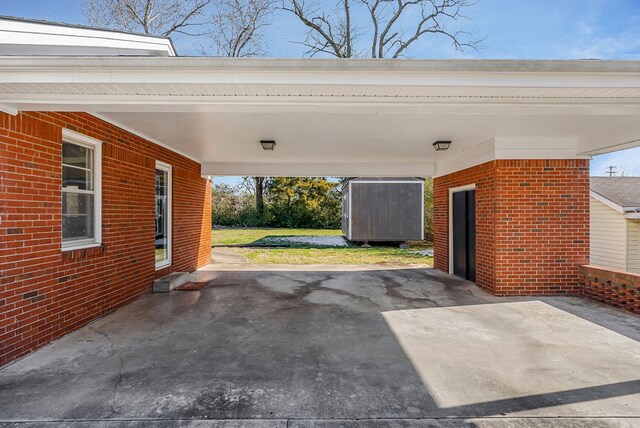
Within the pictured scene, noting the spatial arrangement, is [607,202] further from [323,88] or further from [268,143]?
[323,88]

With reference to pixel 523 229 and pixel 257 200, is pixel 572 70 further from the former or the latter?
pixel 257 200

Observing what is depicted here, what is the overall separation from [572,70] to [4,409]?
16.7ft

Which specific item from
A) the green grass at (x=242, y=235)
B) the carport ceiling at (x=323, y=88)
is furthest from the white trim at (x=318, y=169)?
the green grass at (x=242, y=235)

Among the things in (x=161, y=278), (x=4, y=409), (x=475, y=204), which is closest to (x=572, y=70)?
(x=475, y=204)

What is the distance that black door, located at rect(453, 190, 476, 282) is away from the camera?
6.88 m

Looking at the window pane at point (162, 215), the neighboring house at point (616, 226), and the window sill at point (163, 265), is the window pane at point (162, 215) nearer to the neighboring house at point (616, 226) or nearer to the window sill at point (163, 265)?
the window sill at point (163, 265)

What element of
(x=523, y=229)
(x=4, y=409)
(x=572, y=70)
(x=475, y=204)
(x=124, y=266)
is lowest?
(x=4, y=409)

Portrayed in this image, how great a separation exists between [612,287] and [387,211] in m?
9.82

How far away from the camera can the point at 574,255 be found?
5734 millimetres

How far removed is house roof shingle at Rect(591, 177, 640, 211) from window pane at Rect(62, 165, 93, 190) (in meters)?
11.1

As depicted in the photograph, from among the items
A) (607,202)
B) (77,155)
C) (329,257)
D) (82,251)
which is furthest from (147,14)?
(607,202)

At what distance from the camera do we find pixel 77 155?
4277mm

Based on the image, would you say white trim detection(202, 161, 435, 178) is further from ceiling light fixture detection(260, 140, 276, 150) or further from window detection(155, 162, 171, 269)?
ceiling light fixture detection(260, 140, 276, 150)

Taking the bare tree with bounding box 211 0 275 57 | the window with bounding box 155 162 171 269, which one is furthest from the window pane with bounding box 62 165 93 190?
the bare tree with bounding box 211 0 275 57
